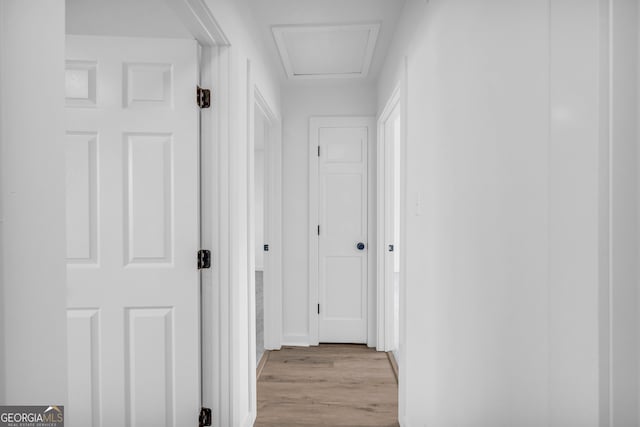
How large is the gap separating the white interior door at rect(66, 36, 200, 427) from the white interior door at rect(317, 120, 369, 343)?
1.98 m

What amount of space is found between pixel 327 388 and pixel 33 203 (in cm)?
244

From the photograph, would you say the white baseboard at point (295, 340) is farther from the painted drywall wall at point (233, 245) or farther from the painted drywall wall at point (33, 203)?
the painted drywall wall at point (33, 203)

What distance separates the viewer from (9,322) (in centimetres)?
57

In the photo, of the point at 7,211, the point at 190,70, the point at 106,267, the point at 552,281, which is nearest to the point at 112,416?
the point at 106,267

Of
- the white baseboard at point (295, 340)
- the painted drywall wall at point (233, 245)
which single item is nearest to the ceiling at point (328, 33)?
the painted drywall wall at point (233, 245)

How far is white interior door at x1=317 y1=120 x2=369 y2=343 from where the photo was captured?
11.5 feet

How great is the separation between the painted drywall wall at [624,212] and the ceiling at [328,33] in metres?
1.77

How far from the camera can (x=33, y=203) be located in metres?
0.62

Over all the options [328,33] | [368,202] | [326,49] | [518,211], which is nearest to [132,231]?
[518,211]

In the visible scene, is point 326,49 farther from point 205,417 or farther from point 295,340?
point 295,340

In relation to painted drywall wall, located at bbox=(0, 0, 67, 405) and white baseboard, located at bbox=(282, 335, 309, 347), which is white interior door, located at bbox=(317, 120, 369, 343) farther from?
painted drywall wall, located at bbox=(0, 0, 67, 405)

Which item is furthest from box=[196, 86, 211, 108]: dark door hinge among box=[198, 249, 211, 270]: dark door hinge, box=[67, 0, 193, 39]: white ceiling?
box=[198, 249, 211, 270]: dark door hinge

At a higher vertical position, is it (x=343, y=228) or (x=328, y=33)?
(x=328, y=33)

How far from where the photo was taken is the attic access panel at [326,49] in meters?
2.40
